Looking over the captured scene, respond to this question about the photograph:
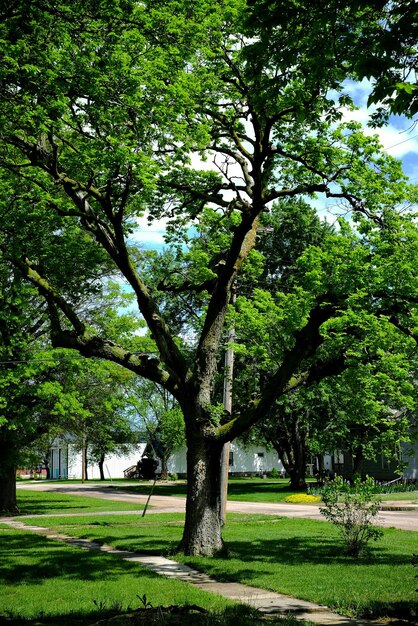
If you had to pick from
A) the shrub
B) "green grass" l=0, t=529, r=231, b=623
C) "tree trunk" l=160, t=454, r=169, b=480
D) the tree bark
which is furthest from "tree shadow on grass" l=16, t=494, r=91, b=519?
"tree trunk" l=160, t=454, r=169, b=480

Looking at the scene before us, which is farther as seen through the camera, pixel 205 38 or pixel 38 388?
pixel 38 388

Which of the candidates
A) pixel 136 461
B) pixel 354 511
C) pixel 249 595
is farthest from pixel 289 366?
pixel 136 461

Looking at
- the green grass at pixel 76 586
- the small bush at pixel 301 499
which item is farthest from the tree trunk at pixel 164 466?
the green grass at pixel 76 586

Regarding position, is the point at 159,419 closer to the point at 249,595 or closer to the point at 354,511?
the point at 354,511

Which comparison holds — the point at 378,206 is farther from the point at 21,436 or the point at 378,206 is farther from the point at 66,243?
the point at 21,436

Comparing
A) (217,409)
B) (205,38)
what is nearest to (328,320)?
(217,409)

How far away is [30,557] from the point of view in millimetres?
13531

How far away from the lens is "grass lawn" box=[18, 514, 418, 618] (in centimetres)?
935

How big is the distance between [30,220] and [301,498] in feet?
71.3

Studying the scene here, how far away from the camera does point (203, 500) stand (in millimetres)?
13586

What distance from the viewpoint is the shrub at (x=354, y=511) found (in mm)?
13727

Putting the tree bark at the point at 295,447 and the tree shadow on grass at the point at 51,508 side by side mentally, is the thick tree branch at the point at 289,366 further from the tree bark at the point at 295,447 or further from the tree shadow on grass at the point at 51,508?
the tree bark at the point at 295,447

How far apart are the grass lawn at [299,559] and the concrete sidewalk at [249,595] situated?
24cm

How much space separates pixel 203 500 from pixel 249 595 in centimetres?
393
